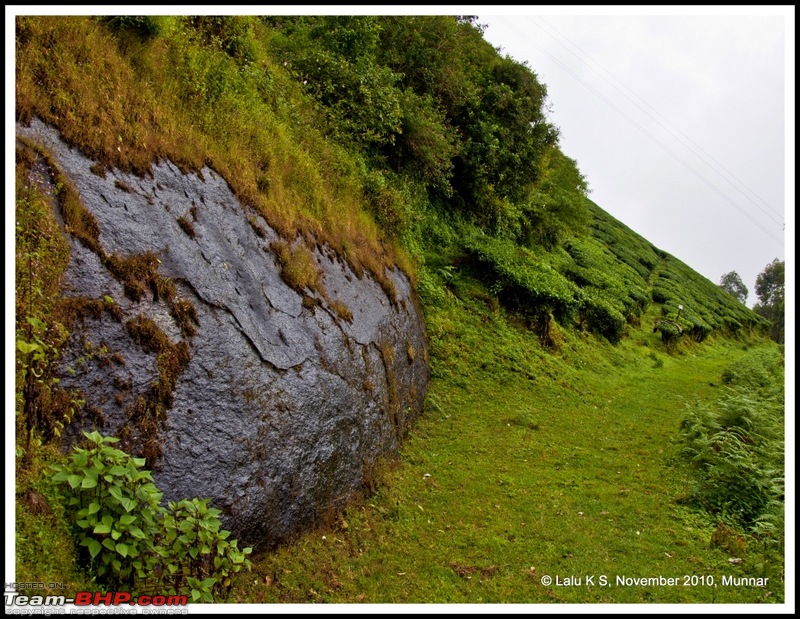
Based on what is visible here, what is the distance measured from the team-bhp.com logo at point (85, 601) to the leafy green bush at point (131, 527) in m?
0.09

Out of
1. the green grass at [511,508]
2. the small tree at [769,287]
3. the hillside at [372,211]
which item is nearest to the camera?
Result: the hillside at [372,211]

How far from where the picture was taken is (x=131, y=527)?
3.64 meters

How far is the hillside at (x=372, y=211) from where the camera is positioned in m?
4.79

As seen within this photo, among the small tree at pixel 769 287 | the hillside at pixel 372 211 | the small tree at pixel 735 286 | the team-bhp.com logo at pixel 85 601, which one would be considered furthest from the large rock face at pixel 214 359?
the small tree at pixel 735 286

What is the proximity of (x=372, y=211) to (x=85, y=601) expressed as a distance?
10.2 metres

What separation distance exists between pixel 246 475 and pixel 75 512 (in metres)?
1.64

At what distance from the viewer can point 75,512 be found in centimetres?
366

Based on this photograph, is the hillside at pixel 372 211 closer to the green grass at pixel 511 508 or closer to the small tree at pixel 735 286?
the green grass at pixel 511 508

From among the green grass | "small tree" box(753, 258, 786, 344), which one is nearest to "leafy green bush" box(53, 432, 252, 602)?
the green grass

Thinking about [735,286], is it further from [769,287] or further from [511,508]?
[511,508]

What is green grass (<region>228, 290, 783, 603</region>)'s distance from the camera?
5.68 meters

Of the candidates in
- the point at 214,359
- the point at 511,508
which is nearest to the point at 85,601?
the point at 214,359

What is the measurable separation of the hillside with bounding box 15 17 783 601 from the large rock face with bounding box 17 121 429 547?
0.28ft

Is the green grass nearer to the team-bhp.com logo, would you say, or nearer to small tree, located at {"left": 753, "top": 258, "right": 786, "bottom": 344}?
the team-bhp.com logo
